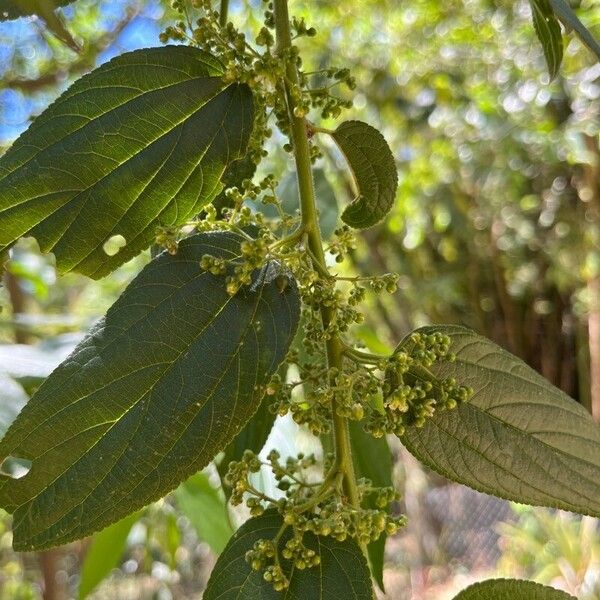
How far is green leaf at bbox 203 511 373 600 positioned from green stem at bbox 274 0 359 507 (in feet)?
0.10

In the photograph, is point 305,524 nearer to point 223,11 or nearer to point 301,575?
point 301,575

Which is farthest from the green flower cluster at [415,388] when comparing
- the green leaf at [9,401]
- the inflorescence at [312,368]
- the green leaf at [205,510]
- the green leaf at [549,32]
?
the green leaf at [205,510]

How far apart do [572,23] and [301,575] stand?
1.18ft

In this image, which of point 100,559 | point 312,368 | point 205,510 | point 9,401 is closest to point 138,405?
point 312,368

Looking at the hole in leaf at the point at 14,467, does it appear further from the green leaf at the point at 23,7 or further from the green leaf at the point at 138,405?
the green leaf at the point at 23,7

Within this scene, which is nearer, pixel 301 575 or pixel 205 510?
pixel 301 575

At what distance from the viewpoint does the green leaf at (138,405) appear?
42 cm

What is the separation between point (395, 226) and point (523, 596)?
354 centimetres

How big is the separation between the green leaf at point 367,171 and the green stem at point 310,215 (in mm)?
49

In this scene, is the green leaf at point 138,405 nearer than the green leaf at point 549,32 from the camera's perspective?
Yes

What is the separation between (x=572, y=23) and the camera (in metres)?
0.48

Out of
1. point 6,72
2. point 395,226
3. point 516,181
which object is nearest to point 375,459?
point 6,72

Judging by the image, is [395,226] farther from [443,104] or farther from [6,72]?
[6,72]

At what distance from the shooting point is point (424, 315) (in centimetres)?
593
